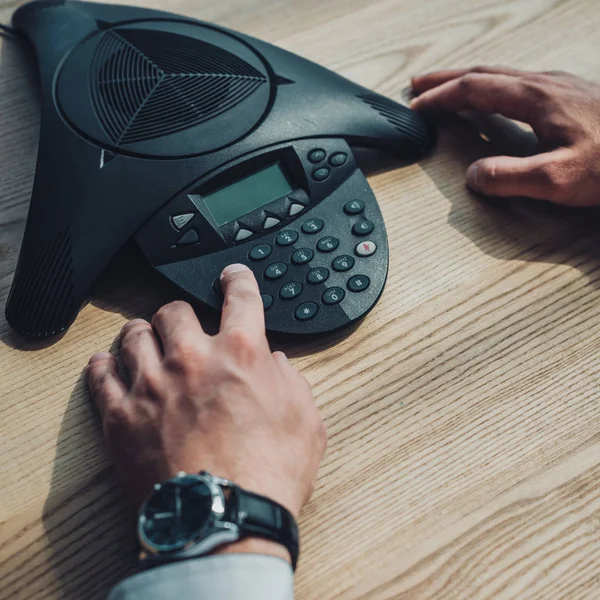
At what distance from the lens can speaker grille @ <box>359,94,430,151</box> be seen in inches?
25.5

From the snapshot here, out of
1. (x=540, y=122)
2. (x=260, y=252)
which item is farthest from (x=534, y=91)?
(x=260, y=252)

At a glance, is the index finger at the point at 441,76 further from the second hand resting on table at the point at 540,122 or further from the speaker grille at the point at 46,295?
the speaker grille at the point at 46,295

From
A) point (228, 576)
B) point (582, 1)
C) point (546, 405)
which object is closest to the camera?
point (228, 576)

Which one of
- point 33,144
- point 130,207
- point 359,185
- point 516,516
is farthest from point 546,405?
point 33,144

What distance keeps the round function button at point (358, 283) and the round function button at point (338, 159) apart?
0.12 metres

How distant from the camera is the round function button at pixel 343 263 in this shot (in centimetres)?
54

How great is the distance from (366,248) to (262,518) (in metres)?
0.25

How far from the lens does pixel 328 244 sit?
1.80ft

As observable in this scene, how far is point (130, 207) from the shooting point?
537 mm

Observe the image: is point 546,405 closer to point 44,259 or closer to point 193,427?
point 193,427

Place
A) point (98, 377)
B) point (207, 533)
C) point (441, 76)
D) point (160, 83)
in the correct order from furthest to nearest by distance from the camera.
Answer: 1. point (441, 76)
2. point (160, 83)
3. point (98, 377)
4. point (207, 533)

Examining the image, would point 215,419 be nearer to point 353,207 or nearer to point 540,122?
point 353,207

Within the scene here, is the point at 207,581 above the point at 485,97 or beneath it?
beneath

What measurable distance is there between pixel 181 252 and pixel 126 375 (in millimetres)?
113
